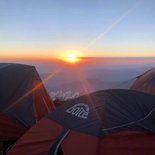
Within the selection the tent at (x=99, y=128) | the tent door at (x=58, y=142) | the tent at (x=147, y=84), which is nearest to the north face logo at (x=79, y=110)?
the tent at (x=99, y=128)

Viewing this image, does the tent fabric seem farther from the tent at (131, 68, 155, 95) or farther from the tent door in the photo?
the tent at (131, 68, 155, 95)

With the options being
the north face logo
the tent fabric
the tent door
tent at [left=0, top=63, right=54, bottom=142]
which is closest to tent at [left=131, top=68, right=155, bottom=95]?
tent at [left=0, top=63, right=54, bottom=142]

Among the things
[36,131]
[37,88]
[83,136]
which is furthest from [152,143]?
[37,88]

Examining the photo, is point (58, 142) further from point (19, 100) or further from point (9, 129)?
point (19, 100)

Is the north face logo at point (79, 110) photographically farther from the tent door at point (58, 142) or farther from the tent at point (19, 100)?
the tent at point (19, 100)

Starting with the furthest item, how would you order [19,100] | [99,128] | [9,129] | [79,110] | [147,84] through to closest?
1. [147,84]
2. [19,100]
3. [9,129]
4. [79,110]
5. [99,128]

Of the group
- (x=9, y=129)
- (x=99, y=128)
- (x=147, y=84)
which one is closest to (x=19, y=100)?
(x=9, y=129)

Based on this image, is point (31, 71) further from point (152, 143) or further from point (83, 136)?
point (152, 143)
